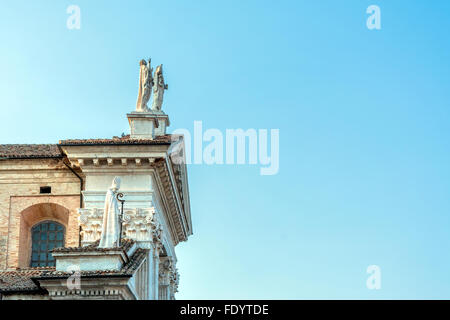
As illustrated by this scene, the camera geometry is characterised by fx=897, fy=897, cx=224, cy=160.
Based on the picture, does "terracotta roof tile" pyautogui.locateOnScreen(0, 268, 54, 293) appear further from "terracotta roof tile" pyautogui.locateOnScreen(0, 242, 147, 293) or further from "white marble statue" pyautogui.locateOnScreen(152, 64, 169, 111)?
"white marble statue" pyautogui.locateOnScreen(152, 64, 169, 111)

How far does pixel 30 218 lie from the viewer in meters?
29.4

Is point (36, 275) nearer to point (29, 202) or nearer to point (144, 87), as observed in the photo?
point (29, 202)

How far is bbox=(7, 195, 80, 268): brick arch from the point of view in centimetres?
2848

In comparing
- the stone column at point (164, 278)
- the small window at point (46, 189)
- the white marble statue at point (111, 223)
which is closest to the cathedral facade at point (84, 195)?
the small window at point (46, 189)

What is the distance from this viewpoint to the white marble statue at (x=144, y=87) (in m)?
29.9

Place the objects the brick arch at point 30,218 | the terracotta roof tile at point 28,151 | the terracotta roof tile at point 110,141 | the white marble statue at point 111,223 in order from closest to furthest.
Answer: the white marble statue at point 111,223 < the terracotta roof tile at point 110,141 < the brick arch at point 30,218 < the terracotta roof tile at point 28,151

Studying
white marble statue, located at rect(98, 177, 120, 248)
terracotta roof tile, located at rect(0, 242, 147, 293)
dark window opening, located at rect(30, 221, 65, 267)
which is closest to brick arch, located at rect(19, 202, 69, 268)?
dark window opening, located at rect(30, 221, 65, 267)

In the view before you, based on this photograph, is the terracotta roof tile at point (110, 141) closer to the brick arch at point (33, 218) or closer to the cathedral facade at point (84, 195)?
the cathedral facade at point (84, 195)

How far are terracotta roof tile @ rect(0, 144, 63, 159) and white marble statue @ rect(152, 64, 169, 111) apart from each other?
393 centimetres

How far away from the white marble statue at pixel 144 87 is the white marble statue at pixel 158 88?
1.21m

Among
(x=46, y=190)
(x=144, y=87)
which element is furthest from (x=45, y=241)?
(x=144, y=87)
